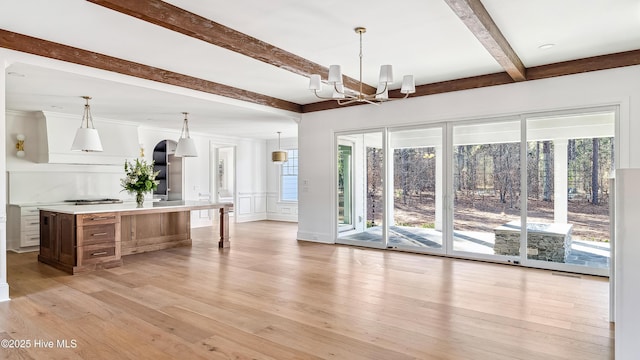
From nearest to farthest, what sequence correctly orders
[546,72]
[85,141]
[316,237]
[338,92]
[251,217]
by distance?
1. [338,92]
2. [546,72]
3. [85,141]
4. [316,237]
5. [251,217]

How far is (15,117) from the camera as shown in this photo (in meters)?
6.64

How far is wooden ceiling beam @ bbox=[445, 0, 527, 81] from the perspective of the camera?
2904 millimetres

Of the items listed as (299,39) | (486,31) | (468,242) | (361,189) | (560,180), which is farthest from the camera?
(361,189)

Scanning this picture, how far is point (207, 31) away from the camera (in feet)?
11.0

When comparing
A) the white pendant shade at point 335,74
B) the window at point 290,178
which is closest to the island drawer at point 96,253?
the white pendant shade at point 335,74

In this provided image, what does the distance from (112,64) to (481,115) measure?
4.98 meters

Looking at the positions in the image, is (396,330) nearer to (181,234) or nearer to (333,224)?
(333,224)

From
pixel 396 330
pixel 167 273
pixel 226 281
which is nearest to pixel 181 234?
pixel 167 273

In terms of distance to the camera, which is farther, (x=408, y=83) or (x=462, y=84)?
(x=462, y=84)

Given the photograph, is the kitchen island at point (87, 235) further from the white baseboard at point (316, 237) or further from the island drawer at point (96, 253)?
the white baseboard at point (316, 237)

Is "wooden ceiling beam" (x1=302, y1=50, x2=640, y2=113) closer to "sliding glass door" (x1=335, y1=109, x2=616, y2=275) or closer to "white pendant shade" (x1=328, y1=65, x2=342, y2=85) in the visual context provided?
"sliding glass door" (x1=335, y1=109, x2=616, y2=275)

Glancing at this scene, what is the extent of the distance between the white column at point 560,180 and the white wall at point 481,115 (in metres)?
0.54

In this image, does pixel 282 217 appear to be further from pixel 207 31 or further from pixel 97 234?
pixel 207 31

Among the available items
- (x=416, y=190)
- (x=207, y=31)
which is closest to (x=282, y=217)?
(x=416, y=190)
